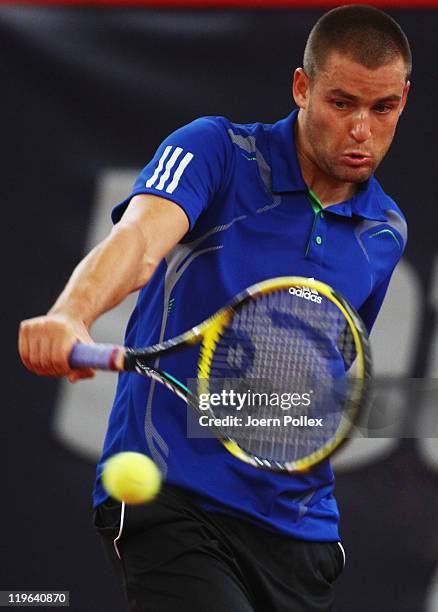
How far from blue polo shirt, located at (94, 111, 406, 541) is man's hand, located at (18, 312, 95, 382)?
0.43 meters

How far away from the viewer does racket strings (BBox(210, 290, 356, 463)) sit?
1.99 metres

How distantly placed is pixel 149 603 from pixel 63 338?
61cm

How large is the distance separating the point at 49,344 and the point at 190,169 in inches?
21.6

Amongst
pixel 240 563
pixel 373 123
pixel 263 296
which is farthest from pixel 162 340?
pixel 373 123

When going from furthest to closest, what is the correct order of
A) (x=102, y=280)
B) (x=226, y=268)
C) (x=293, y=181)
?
1. (x=293, y=181)
2. (x=226, y=268)
3. (x=102, y=280)

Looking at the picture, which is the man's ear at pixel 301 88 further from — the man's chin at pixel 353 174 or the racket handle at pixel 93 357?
the racket handle at pixel 93 357

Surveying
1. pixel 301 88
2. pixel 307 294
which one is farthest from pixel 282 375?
pixel 301 88

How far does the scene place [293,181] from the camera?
7.28 feet

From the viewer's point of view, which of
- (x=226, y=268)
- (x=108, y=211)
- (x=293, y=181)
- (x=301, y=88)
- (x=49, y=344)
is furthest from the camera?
(x=108, y=211)

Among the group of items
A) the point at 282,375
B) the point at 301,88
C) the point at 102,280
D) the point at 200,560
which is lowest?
the point at 200,560

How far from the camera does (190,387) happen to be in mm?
2053

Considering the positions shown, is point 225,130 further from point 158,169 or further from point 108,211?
point 108,211

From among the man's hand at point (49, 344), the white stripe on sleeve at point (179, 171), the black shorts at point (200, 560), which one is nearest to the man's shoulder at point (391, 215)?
the white stripe on sleeve at point (179, 171)

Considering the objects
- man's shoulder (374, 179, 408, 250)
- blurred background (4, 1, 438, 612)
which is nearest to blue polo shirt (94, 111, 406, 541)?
man's shoulder (374, 179, 408, 250)
